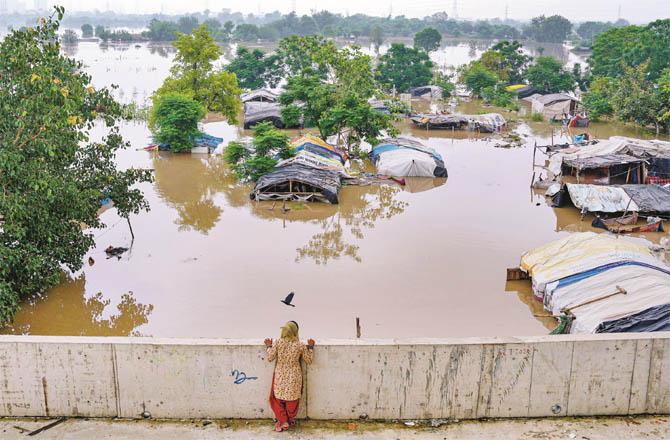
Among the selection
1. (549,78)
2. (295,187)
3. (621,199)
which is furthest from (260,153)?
(549,78)

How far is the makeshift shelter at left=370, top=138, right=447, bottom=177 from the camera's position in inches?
804

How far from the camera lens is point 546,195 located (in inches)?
720

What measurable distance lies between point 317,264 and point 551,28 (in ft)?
321

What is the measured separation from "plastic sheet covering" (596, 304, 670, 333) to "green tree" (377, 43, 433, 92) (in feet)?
112

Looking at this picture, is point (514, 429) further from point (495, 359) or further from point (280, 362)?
point (280, 362)

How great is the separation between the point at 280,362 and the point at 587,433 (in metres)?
2.73

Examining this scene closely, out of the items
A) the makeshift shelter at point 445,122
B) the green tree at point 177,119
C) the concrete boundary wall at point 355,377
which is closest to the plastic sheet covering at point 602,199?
the concrete boundary wall at point 355,377

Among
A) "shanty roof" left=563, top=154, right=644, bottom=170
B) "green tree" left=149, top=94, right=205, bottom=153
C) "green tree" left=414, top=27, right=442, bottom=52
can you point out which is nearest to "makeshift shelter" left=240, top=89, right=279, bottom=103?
"green tree" left=149, top=94, right=205, bottom=153

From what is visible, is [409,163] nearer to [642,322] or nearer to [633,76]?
[642,322]

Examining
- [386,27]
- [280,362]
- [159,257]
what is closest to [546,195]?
[159,257]

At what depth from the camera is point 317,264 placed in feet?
42.5

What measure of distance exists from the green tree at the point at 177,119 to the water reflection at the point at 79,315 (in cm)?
1228

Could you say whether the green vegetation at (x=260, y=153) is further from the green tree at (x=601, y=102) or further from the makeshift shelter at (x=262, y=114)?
the green tree at (x=601, y=102)

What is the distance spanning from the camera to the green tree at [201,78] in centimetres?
2478
